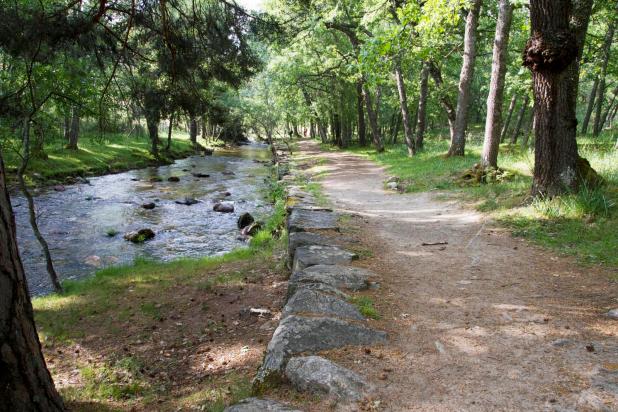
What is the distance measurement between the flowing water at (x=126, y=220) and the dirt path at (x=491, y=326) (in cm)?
545

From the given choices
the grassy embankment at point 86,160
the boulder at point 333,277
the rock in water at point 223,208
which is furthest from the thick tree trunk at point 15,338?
the grassy embankment at point 86,160

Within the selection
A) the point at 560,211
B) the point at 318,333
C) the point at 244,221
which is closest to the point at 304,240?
the point at 318,333

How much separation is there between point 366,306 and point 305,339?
0.94m

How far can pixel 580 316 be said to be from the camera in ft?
11.8

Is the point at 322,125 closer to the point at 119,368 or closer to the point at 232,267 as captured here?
the point at 232,267

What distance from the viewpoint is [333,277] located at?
14.7 feet

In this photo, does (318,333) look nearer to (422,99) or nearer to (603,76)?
(422,99)

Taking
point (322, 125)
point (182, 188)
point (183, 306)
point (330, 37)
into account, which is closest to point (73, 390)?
point (183, 306)

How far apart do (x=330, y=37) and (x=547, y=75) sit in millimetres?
18226

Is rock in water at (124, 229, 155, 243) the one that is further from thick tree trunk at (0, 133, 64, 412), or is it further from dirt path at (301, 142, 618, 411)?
thick tree trunk at (0, 133, 64, 412)

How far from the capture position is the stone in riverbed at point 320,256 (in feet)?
16.4

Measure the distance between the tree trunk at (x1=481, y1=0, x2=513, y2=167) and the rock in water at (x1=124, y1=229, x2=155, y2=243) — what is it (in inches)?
322

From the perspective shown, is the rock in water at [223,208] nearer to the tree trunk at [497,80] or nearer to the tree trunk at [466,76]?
the tree trunk at [497,80]

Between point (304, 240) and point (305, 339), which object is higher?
point (304, 240)
